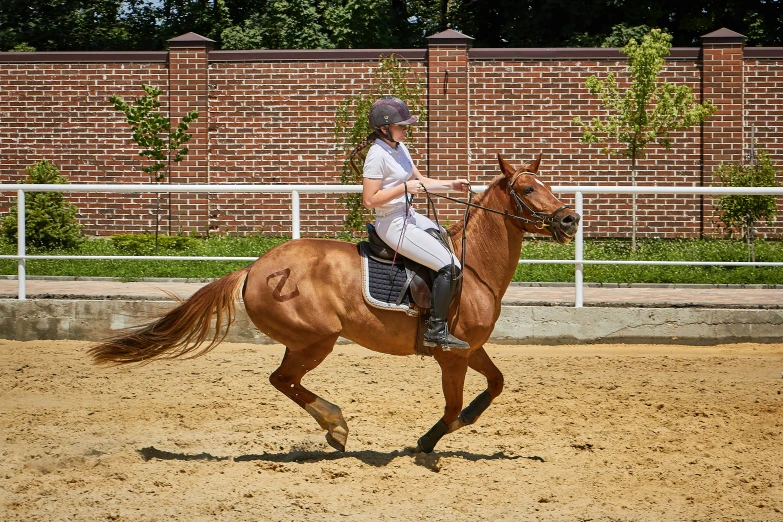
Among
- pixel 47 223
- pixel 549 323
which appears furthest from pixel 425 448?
pixel 47 223

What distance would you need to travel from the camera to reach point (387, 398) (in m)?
8.68

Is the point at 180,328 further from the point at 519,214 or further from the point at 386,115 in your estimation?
the point at 519,214

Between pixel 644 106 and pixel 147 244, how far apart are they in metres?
9.12

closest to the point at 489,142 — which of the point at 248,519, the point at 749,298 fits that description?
the point at 749,298

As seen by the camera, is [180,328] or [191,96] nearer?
[180,328]

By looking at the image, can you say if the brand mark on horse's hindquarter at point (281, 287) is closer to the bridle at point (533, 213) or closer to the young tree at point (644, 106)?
the bridle at point (533, 213)

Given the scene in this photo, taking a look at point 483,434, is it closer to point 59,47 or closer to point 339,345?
point 339,345

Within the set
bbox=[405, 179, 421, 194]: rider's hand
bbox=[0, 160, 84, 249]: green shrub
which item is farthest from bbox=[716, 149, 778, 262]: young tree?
bbox=[0, 160, 84, 249]: green shrub

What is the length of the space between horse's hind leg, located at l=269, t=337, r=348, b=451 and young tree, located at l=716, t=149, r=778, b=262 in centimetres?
1016

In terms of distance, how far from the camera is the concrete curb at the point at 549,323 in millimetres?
11211

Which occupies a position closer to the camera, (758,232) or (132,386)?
(132,386)

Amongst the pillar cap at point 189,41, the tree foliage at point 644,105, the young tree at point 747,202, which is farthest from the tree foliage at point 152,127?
the young tree at point 747,202

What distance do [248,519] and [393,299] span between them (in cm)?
187

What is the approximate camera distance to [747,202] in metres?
16.8
